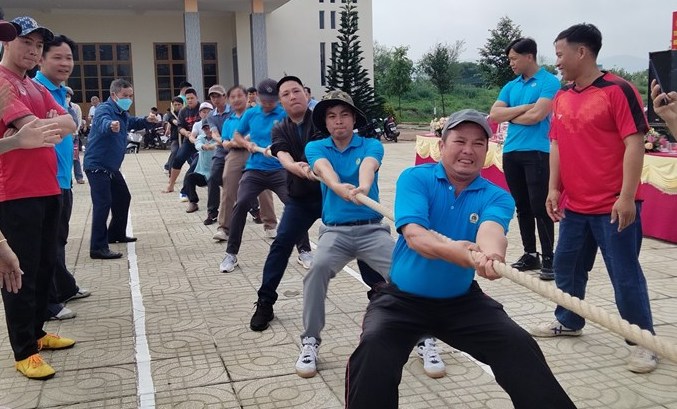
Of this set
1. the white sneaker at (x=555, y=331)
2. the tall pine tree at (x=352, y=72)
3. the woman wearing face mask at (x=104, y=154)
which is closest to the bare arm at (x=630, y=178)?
the white sneaker at (x=555, y=331)

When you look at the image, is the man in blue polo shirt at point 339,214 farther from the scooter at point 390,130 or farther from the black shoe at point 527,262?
the scooter at point 390,130

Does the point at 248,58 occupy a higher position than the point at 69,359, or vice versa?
Result: the point at 248,58

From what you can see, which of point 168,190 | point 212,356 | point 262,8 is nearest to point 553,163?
point 212,356

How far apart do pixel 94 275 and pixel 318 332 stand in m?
Result: 3.31

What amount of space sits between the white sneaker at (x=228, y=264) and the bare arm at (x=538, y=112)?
123 inches

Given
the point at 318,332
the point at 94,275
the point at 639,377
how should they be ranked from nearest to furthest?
the point at 639,377 → the point at 318,332 → the point at 94,275

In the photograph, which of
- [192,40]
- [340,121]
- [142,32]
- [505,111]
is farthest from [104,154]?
[142,32]

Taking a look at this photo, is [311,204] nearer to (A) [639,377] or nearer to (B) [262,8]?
(A) [639,377]

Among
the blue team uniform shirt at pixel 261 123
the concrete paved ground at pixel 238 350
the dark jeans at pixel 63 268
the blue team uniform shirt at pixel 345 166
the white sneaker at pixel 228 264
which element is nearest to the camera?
the concrete paved ground at pixel 238 350

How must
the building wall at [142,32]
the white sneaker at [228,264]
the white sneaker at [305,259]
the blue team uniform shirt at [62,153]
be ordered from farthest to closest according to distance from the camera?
the building wall at [142,32]
the white sneaker at [305,259]
the white sneaker at [228,264]
the blue team uniform shirt at [62,153]

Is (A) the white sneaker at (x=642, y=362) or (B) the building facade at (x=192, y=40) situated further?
(B) the building facade at (x=192, y=40)

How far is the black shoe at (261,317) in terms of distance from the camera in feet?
15.2

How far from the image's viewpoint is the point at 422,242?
266cm

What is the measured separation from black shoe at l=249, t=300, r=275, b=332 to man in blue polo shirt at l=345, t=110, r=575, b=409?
1.90 metres
